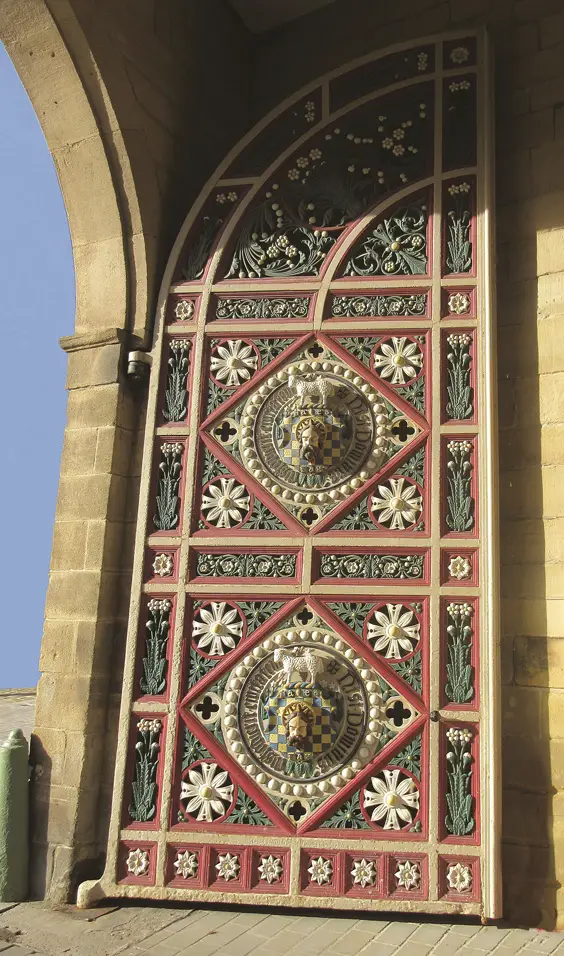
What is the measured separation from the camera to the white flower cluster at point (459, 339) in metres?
4.00

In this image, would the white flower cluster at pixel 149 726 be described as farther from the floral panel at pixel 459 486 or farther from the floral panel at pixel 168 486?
the floral panel at pixel 459 486

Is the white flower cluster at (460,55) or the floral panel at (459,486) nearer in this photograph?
the floral panel at (459,486)

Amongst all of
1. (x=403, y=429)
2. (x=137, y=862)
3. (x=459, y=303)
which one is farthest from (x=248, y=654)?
(x=459, y=303)

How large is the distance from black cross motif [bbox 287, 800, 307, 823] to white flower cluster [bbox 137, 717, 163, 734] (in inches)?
27.6

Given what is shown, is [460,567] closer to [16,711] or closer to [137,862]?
[137,862]

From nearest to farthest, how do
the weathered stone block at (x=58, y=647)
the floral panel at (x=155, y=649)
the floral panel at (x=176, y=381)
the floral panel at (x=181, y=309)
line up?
the floral panel at (x=155, y=649), the weathered stone block at (x=58, y=647), the floral panel at (x=176, y=381), the floral panel at (x=181, y=309)

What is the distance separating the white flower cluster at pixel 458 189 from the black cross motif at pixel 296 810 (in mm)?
2999

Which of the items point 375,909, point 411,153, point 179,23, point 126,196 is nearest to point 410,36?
point 411,153

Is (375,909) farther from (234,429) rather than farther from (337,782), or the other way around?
(234,429)

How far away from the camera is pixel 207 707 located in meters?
3.88

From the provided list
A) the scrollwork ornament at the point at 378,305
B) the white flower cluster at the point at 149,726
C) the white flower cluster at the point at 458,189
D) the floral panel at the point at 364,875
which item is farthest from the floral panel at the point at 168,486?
the white flower cluster at the point at 458,189

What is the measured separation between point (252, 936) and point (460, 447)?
226cm

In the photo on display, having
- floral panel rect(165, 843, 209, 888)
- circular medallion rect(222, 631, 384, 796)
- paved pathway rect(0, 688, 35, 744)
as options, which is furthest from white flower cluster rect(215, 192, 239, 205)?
paved pathway rect(0, 688, 35, 744)

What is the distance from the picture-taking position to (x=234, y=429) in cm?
419
